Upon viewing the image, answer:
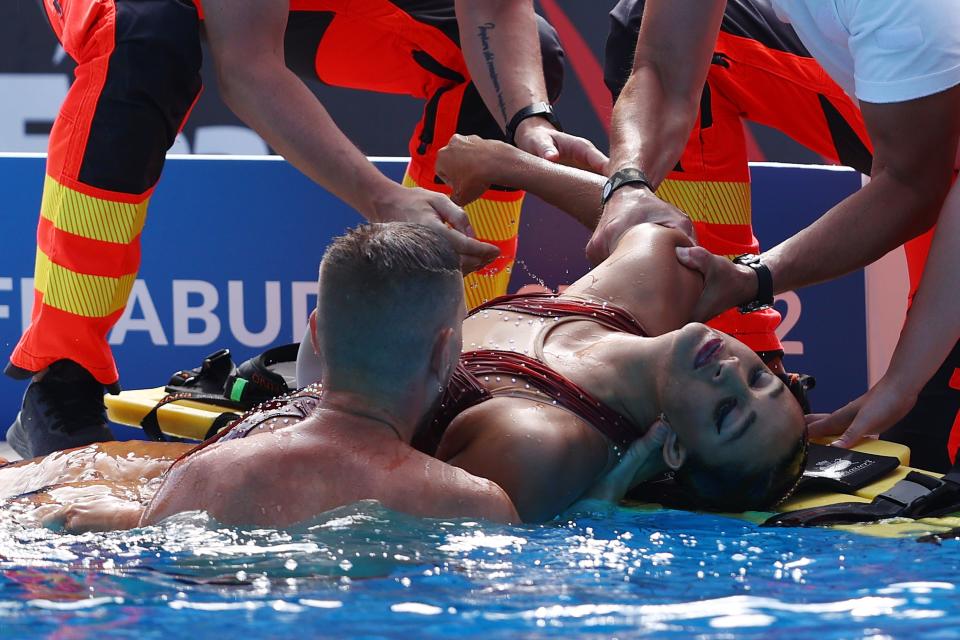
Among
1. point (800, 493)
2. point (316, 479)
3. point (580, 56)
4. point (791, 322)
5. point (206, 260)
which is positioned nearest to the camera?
point (316, 479)

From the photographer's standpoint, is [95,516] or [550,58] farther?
[550,58]

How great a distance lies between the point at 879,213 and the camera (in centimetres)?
307

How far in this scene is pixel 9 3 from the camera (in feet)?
17.8

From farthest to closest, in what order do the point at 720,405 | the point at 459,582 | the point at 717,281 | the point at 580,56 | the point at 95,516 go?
1. the point at 580,56
2. the point at 717,281
3. the point at 720,405
4. the point at 95,516
5. the point at 459,582

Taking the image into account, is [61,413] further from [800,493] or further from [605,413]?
[800,493]

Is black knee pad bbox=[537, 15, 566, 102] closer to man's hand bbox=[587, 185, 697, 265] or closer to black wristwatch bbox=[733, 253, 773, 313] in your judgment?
man's hand bbox=[587, 185, 697, 265]

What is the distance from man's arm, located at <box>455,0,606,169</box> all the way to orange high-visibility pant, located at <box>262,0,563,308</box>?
0.15m

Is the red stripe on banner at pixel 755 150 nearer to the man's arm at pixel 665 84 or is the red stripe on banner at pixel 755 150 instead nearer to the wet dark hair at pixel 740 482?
the man's arm at pixel 665 84

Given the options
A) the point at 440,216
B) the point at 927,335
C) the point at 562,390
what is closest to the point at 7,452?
the point at 440,216

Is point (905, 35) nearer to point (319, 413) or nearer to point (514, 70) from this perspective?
point (514, 70)

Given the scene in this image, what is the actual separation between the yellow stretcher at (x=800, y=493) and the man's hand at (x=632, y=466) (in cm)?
14

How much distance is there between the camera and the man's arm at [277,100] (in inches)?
117

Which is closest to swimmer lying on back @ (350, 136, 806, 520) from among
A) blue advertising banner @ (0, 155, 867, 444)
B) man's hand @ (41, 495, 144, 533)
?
man's hand @ (41, 495, 144, 533)

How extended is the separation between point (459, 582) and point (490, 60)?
1.75 meters
